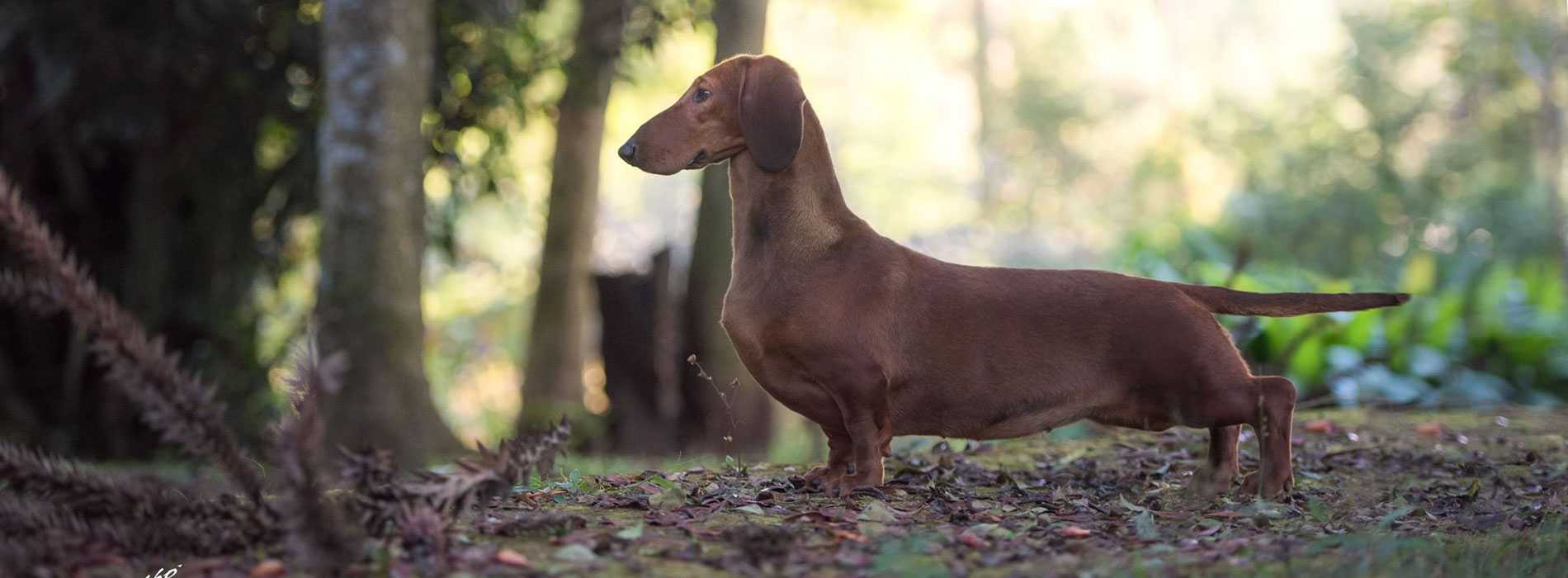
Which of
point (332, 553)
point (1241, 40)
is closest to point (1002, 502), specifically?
point (332, 553)

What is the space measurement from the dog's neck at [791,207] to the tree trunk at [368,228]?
9.46 feet

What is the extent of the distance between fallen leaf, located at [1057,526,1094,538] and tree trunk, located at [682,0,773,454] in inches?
213

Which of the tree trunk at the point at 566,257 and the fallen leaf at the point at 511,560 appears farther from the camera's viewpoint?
the tree trunk at the point at 566,257

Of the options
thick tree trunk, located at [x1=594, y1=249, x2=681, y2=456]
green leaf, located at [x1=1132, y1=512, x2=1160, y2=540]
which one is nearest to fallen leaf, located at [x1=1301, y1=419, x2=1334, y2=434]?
green leaf, located at [x1=1132, y1=512, x2=1160, y2=540]

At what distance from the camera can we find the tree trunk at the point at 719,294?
909cm

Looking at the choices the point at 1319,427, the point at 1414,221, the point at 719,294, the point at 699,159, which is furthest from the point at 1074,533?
the point at 1414,221

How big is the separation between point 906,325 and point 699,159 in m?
0.82

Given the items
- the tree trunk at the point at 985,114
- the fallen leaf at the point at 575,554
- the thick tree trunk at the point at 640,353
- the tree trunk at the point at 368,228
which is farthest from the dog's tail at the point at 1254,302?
the tree trunk at the point at 985,114

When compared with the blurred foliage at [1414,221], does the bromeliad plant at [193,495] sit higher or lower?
lower

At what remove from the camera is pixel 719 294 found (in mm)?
9430

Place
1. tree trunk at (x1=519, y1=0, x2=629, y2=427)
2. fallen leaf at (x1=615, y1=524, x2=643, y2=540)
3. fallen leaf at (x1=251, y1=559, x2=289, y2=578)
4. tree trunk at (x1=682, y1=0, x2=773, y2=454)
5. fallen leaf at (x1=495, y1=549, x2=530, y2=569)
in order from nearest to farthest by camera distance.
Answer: fallen leaf at (x1=251, y1=559, x2=289, y2=578), fallen leaf at (x1=495, y1=549, x2=530, y2=569), fallen leaf at (x1=615, y1=524, x2=643, y2=540), tree trunk at (x1=682, y1=0, x2=773, y2=454), tree trunk at (x1=519, y1=0, x2=629, y2=427)

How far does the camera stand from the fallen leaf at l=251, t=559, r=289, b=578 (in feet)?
9.70

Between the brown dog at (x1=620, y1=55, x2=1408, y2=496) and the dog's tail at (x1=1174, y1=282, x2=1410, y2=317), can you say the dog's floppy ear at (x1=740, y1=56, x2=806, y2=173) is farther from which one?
the dog's tail at (x1=1174, y1=282, x2=1410, y2=317)

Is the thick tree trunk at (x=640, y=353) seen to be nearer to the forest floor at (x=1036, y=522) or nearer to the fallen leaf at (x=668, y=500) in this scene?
the forest floor at (x=1036, y=522)
